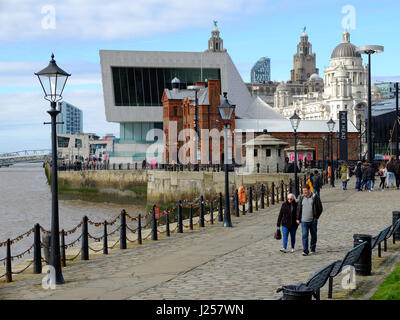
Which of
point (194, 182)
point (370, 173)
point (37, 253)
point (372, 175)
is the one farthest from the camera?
point (194, 182)

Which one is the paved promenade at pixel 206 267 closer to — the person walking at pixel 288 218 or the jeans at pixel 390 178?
the person walking at pixel 288 218

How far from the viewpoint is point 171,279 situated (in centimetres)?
1137

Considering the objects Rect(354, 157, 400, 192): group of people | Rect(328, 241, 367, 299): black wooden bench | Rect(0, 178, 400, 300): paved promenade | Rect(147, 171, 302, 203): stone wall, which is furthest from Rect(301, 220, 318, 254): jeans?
Rect(147, 171, 302, 203): stone wall

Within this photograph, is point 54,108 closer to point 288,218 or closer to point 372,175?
point 288,218

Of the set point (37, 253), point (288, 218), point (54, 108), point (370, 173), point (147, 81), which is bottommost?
point (37, 253)

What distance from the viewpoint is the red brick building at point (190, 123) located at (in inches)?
2462

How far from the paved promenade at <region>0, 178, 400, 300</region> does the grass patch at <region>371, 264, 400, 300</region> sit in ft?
2.77

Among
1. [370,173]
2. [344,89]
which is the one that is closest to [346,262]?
[370,173]

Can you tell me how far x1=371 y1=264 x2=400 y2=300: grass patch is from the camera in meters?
8.61

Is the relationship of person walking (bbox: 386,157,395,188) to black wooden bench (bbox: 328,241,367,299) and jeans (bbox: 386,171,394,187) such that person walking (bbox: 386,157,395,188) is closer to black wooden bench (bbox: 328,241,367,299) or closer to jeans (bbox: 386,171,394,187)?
jeans (bbox: 386,171,394,187)

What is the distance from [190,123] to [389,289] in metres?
56.9

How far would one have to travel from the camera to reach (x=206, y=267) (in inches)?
493

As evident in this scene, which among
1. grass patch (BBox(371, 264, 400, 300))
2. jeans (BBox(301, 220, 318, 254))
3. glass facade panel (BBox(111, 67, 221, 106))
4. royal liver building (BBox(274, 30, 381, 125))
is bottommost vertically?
grass patch (BBox(371, 264, 400, 300))
